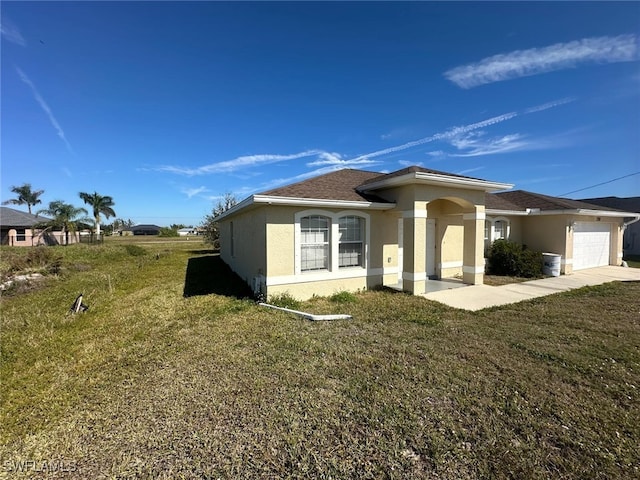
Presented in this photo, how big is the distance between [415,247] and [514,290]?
4212mm

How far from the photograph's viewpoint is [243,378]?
4207 mm

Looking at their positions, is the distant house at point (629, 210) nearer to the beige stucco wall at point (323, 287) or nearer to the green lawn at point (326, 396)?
the green lawn at point (326, 396)

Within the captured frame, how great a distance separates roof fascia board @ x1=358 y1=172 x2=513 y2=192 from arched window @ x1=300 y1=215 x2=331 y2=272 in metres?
2.31

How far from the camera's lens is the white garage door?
48.7 feet

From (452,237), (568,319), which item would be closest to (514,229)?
(452,237)

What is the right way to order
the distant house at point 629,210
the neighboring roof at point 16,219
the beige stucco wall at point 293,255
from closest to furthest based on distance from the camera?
the beige stucco wall at point 293,255
the distant house at point 629,210
the neighboring roof at point 16,219

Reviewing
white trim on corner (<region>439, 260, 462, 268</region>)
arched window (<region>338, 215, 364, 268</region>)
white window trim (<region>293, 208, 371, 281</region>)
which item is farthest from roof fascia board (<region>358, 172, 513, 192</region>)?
white trim on corner (<region>439, 260, 462, 268</region>)

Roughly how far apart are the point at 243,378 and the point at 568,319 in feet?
24.7

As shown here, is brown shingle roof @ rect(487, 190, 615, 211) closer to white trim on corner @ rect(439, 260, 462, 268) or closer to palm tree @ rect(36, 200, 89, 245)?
white trim on corner @ rect(439, 260, 462, 268)

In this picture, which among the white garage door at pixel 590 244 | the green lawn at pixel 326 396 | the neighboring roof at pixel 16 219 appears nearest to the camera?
the green lawn at pixel 326 396

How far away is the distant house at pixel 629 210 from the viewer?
82.2 feet

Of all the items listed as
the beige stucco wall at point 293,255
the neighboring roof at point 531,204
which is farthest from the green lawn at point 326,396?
the neighboring roof at point 531,204

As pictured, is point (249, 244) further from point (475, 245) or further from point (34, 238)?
point (34, 238)

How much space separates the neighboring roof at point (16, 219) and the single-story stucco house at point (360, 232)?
3343 centimetres
